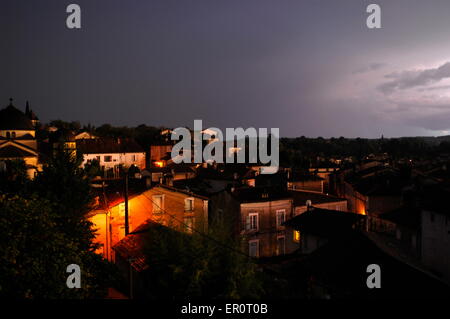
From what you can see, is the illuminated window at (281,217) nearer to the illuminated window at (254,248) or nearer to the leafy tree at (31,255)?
the illuminated window at (254,248)

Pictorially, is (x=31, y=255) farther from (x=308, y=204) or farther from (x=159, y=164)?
(x=159, y=164)

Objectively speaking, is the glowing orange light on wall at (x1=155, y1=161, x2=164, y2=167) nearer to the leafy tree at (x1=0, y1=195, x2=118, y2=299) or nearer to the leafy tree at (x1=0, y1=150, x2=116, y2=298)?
the leafy tree at (x1=0, y1=150, x2=116, y2=298)

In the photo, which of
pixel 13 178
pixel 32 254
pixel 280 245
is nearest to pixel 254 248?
pixel 280 245

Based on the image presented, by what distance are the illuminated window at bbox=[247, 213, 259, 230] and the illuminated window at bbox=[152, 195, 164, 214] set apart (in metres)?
7.11

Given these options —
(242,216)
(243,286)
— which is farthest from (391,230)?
(243,286)

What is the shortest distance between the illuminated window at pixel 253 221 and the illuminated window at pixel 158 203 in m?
7.11

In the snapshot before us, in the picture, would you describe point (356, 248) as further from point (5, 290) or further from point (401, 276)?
point (5, 290)

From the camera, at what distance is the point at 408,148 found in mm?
143875

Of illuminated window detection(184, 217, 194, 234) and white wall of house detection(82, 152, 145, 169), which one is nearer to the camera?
illuminated window detection(184, 217, 194, 234)

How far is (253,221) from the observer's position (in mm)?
26609

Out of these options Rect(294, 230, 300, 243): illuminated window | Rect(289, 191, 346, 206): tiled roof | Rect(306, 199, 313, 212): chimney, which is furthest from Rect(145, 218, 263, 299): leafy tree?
Rect(289, 191, 346, 206): tiled roof

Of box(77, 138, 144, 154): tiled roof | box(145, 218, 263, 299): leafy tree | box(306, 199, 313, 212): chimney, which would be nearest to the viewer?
box(145, 218, 263, 299): leafy tree

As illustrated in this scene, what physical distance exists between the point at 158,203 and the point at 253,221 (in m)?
7.95

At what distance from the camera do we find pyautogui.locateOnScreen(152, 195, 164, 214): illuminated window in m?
26.8
